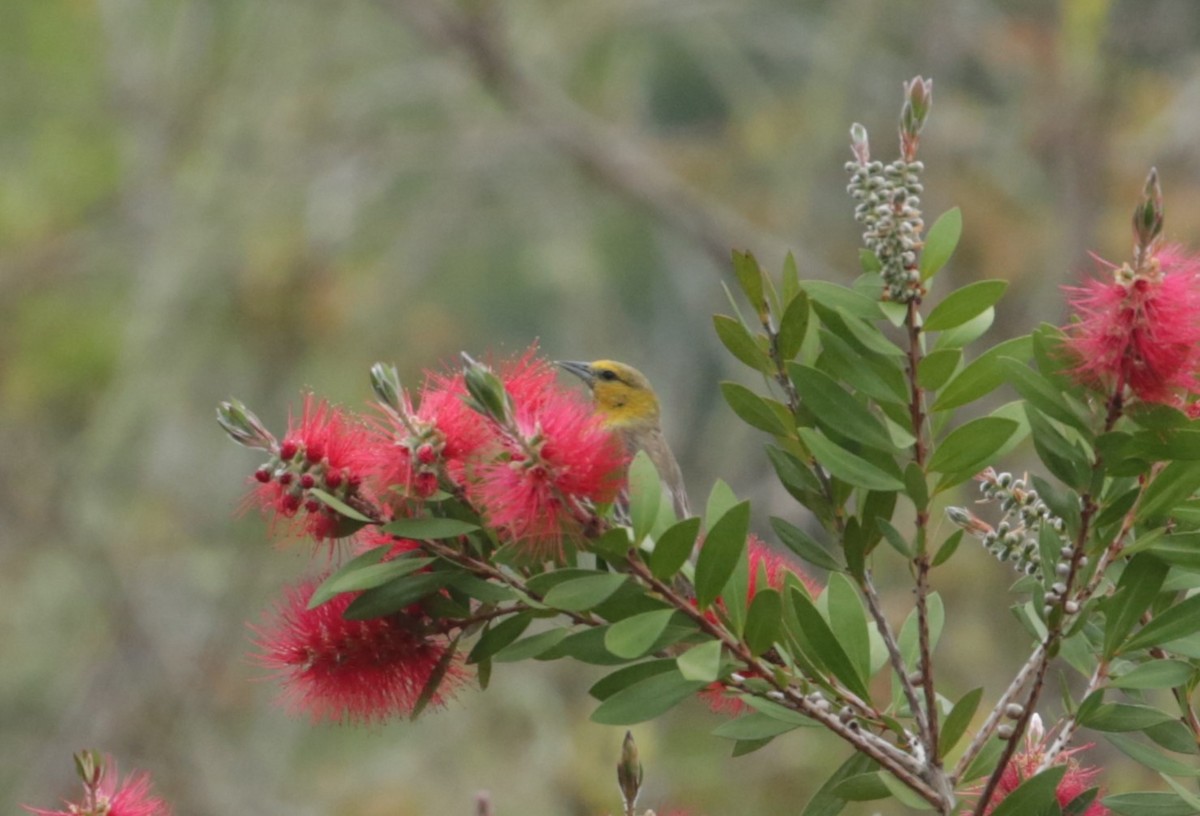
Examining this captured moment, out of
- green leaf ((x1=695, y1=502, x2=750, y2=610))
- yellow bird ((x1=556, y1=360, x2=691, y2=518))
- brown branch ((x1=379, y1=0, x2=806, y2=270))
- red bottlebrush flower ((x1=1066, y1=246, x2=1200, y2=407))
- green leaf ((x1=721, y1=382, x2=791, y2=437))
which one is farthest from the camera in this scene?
brown branch ((x1=379, y1=0, x2=806, y2=270))

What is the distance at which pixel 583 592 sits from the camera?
149cm

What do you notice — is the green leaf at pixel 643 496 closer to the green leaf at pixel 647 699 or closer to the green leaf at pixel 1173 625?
the green leaf at pixel 647 699

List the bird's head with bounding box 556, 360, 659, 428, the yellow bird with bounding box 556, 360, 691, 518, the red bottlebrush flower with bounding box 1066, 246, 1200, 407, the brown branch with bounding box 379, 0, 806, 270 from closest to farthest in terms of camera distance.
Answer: the red bottlebrush flower with bounding box 1066, 246, 1200, 407
the yellow bird with bounding box 556, 360, 691, 518
the bird's head with bounding box 556, 360, 659, 428
the brown branch with bounding box 379, 0, 806, 270

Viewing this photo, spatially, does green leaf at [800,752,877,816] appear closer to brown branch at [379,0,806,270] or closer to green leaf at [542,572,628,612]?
green leaf at [542,572,628,612]

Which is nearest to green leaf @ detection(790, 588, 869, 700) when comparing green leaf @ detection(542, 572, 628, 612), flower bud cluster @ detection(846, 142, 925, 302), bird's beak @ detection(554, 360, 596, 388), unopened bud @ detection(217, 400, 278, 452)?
green leaf @ detection(542, 572, 628, 612)

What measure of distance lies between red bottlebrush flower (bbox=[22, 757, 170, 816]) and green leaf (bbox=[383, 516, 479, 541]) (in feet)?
1.25

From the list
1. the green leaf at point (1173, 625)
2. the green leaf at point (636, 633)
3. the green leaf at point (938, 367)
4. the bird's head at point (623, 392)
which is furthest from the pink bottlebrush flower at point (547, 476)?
the bird's head at point (623, 392)

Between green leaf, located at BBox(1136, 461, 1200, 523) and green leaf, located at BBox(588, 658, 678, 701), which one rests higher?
green leaf, located at BBox(1136, 461, 1200, 523)

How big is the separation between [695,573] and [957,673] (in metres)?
7.46

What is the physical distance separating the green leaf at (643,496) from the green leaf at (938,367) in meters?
0.29

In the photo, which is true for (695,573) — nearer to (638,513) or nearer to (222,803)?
(638,513)

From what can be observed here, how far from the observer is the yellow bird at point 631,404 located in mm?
3656

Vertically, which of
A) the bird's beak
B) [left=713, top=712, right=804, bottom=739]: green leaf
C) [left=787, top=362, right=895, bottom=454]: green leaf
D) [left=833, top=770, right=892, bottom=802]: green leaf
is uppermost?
the bird's beak

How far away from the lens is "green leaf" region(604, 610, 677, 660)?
1.46 m
